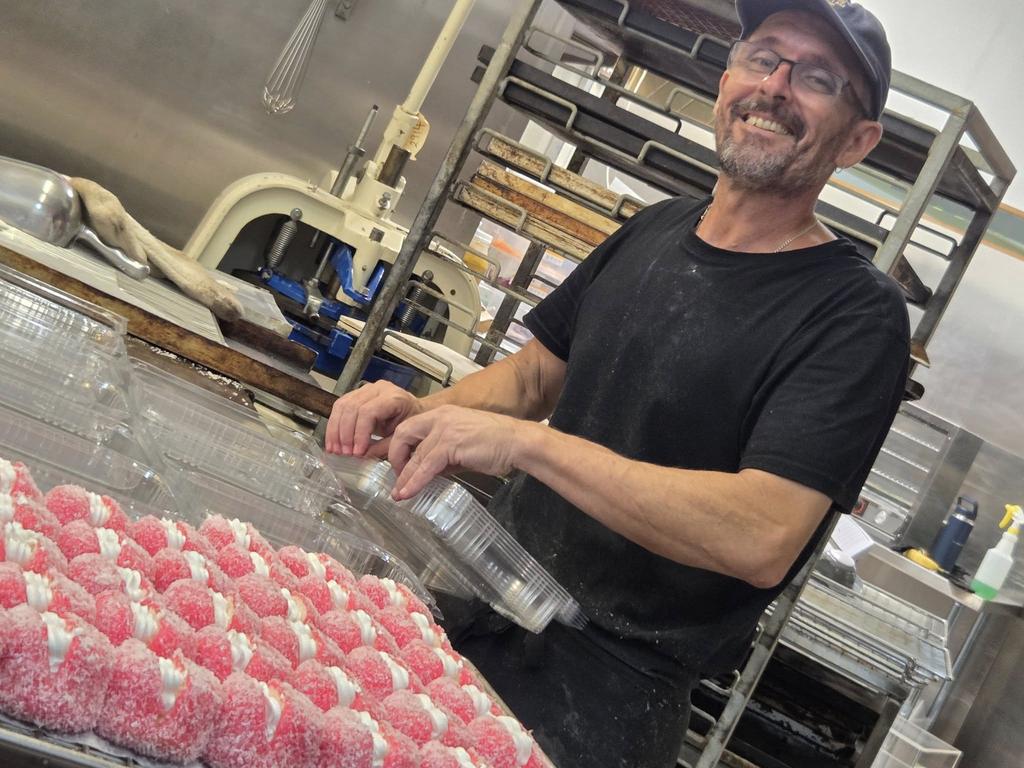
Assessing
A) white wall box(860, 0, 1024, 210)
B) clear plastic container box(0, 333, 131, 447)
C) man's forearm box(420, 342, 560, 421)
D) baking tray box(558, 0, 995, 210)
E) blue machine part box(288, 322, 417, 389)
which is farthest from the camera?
white wall box(860, 0, 1024, 210)

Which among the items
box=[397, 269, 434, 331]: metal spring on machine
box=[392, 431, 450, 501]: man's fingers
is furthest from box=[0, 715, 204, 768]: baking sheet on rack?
box=[397, 269, 434, 331]: metal spring on machine

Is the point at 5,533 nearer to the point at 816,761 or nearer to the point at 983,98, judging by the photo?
the point at 816,761

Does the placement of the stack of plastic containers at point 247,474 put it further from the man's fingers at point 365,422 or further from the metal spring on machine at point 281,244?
the metal spring on machine at point 281,244

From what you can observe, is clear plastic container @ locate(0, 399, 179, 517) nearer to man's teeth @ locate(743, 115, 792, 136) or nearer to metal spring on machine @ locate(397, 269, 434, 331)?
man's teeth @ locate(743, 115, 792, 136)

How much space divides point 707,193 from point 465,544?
4.63 ft

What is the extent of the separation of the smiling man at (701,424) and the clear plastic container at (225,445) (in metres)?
0.10

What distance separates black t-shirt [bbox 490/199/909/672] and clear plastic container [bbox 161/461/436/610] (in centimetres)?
33

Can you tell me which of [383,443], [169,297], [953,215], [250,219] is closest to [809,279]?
[383,443]

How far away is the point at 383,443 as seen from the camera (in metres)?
1.75

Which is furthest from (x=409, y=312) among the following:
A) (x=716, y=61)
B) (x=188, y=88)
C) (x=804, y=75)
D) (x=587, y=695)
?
(x=587, y=695)

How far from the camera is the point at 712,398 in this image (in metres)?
1.67

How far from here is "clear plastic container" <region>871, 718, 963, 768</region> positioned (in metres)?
4.11

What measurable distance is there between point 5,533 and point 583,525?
0.96 metres

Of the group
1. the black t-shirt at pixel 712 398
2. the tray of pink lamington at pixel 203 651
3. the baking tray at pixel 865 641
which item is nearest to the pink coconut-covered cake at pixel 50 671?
the tray of pink lamington at pixel 203 651
